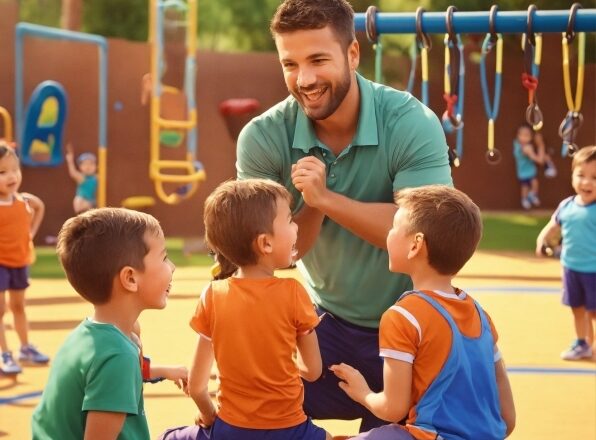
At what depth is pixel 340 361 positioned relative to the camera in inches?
184

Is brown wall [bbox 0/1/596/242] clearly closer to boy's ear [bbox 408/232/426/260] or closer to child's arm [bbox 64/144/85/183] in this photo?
child's arm [bbox 64/144/85/183]

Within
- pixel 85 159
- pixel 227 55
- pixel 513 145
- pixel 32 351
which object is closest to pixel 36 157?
pixel 85 159

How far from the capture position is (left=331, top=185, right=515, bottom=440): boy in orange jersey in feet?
12.0

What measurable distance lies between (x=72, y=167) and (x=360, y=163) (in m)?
10.7

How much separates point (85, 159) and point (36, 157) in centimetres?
Answer: 101

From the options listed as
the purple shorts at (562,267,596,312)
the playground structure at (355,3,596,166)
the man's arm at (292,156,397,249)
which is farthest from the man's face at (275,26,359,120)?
the purple shorts at (562,267,596,312)

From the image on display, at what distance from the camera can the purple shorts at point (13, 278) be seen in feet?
24.5

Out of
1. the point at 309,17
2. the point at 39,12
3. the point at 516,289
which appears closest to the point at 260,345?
the point at 309,17

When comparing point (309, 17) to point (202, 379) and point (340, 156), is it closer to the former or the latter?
point (340, 156)

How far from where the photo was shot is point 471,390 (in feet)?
12.1

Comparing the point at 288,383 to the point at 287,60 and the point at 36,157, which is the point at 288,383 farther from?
the point at 36,157

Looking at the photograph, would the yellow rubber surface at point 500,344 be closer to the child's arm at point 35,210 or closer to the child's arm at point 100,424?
the child's arm at point 35,210

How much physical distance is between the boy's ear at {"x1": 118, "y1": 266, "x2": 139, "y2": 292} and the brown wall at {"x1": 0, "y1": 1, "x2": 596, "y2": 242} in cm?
1076

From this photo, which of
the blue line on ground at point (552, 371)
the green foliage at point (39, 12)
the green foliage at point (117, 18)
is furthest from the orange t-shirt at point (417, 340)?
the green foliage at point (39, 12)
